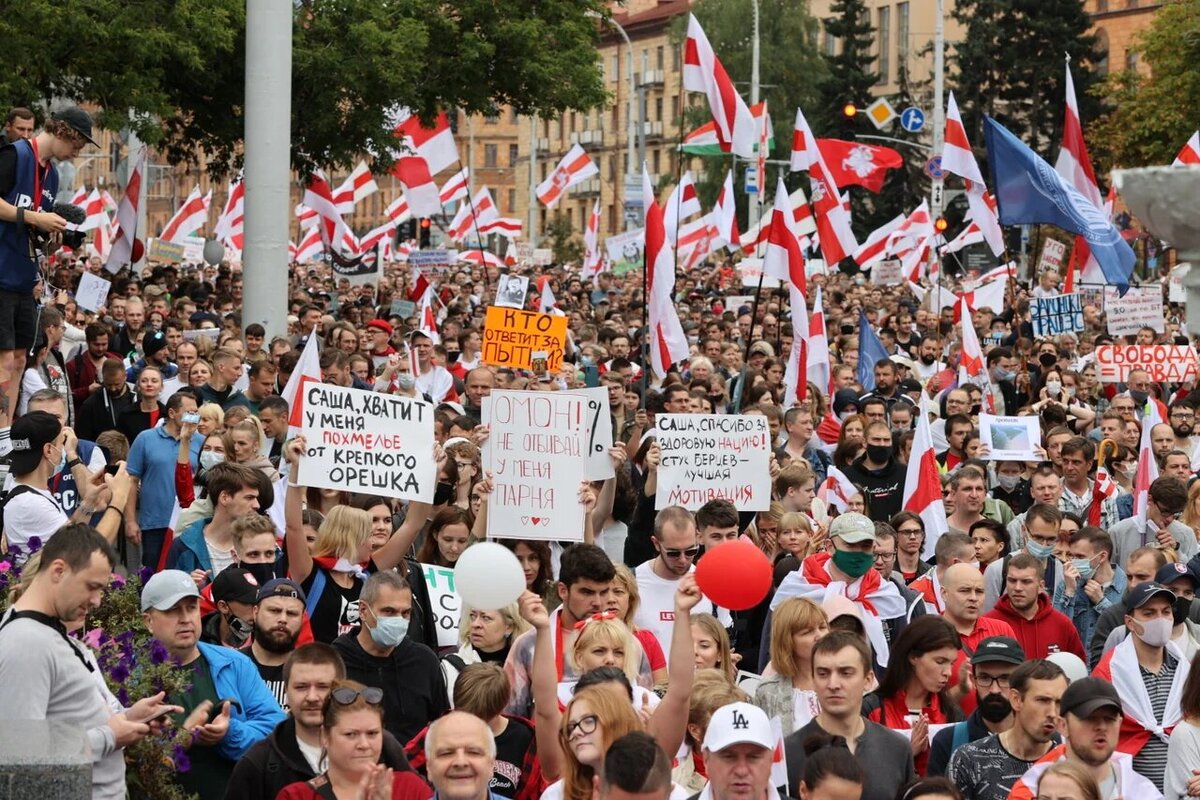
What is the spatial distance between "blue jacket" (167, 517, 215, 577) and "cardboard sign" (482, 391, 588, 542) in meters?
1.44

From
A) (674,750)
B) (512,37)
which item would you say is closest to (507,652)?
(674,750)

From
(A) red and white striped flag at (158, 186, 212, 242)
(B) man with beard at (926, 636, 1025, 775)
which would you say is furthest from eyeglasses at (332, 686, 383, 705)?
(A) red and white striped flag at (158, 186, 212, 242)

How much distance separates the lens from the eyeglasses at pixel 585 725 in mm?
6414

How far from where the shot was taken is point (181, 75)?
1100 inches

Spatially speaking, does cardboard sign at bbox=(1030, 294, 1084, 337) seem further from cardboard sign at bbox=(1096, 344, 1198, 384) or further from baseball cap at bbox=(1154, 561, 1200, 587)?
baseball cap at bbox=(1154, 561, 1200, 587)

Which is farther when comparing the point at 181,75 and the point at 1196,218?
the point at 181,75

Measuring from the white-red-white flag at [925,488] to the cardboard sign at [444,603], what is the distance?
3545 millimetres

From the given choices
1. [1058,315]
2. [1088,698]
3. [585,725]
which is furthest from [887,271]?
[585,725]

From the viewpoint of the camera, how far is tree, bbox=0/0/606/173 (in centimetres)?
2347

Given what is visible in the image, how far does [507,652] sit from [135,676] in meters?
2.17

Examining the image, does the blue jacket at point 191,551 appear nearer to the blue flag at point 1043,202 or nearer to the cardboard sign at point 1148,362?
the cardboard sign at point 1148,362

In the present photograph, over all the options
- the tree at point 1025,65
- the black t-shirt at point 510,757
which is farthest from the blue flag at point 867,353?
the tree at point 1025,65

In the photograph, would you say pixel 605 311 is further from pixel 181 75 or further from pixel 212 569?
pixel 212 569

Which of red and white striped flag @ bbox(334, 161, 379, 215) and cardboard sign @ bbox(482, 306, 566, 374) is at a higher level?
red and white striped flag @ bbox(334, 161, 379, 215)
